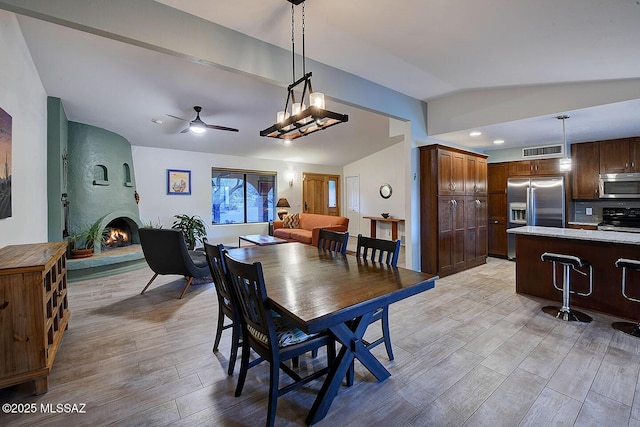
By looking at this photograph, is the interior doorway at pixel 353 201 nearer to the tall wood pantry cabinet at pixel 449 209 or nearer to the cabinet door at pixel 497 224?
the cabinet door at pixel 497 224

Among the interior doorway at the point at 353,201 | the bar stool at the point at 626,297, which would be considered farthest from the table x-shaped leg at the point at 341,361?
the interior doorway at the point at 353,201

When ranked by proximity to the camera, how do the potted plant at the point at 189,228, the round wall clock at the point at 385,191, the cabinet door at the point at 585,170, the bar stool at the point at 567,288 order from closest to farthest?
the bar stool at the point at 567,288
the cabinet door at the point at 585,170
the potted plant at the point at 189,228
the round wall clock at the point at 385,191

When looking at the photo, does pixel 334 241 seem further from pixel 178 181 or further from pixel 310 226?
pixel 178 181

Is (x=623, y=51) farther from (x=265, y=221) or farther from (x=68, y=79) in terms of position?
(x=265, y=221)

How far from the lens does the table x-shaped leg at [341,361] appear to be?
5.20ft

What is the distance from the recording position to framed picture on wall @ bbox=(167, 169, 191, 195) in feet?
21.1

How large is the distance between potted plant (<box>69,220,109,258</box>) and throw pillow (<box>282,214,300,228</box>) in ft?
12.6

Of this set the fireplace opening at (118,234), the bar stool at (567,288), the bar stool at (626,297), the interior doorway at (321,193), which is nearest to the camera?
the bar stool at (626,297)

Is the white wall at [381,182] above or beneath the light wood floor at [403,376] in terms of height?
above

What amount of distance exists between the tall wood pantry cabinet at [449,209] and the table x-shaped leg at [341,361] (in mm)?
2852

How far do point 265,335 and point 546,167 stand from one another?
5.92m

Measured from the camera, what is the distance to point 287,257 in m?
2.54

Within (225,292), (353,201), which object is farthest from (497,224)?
(225,292)

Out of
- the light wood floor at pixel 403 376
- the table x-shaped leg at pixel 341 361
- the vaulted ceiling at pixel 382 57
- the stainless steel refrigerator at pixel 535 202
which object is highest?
the vaulted ceiling at pixel 382 57
